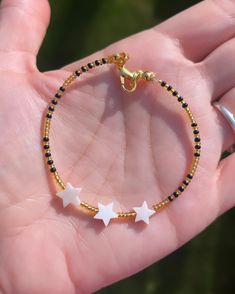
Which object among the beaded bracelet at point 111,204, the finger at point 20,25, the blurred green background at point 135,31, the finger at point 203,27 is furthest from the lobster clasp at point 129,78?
the blurred green background at point 135,31

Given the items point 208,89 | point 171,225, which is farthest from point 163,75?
point 171,225

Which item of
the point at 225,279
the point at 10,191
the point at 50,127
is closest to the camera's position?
the point at 10,191

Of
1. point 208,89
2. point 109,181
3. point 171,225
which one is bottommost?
point 171,225

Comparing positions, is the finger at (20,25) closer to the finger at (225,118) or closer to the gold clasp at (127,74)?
the gold clasp at (127,74)

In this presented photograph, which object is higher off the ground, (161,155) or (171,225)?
(161,155)

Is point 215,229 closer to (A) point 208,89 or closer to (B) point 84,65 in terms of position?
(A) point 208,89

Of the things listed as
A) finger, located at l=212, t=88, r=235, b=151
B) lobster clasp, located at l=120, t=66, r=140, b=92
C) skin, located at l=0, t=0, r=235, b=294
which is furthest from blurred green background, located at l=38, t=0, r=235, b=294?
lobster clasp, located at l=120, t=66, r=140, b=92

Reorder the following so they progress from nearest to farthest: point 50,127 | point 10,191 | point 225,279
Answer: point 10,191
point 50,127
point 225,279

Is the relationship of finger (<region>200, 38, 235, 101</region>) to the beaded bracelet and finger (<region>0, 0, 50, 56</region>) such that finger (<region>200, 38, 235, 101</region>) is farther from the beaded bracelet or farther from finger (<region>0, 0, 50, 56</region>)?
finger (<region>0, 0, 50, 56</region>)
